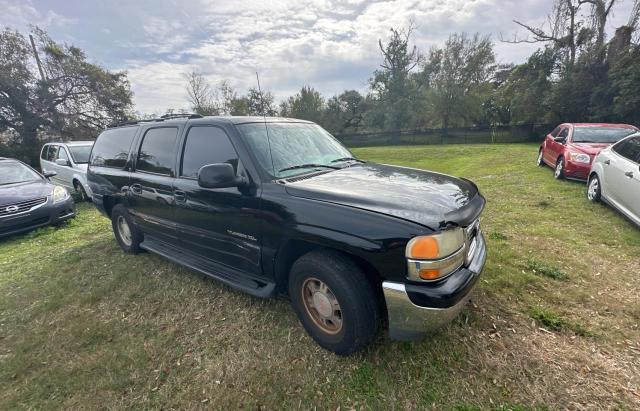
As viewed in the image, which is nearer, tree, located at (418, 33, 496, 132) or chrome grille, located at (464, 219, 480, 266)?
chrome grille, located at (464, 219, 480, 266)

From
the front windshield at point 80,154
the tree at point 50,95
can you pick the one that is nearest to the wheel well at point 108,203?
the front windshield at point 80,154

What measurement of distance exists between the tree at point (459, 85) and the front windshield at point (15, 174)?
99.9 feet

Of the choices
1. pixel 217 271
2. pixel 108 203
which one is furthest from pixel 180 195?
pixel 108 203

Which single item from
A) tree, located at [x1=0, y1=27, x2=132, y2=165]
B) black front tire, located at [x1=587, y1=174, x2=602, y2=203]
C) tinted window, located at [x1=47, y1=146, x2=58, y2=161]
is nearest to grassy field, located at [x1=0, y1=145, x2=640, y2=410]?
black front tire, located at [x1=587, y1=174, x2=602, y2=203]

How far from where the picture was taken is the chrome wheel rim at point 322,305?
2.31 m

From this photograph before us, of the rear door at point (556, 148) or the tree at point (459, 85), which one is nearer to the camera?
the rear door at point (556, 148)

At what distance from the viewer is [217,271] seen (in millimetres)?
2998

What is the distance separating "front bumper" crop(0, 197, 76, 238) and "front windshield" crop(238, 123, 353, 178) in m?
5.58

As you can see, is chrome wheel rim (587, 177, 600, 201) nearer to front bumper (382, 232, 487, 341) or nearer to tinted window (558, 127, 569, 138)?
tinted window (558, 127, 569, 138)

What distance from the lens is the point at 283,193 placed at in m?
2.38

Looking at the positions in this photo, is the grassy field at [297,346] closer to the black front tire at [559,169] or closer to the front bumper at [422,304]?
the front bumper at [422,304]

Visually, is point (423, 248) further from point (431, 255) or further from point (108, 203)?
point (108, 203)

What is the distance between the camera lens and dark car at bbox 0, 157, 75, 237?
548 cm

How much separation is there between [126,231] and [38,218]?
295 cm
